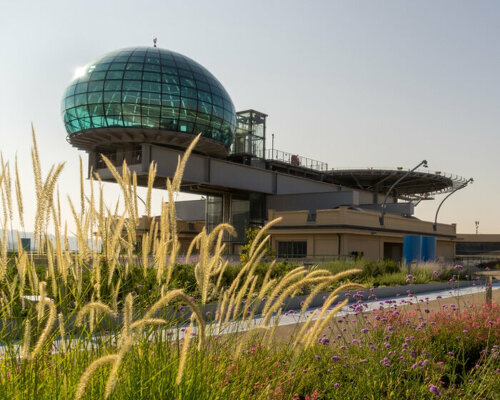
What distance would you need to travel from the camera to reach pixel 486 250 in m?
93.9

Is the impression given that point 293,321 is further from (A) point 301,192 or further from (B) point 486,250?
(B) point 486,250

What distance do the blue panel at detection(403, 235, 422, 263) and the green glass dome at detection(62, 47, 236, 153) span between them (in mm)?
19339

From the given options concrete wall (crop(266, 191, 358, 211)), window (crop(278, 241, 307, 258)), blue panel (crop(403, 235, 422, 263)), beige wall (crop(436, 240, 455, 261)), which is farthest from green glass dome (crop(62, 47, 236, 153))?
beige wall (crop(436, 240, 455, 261))

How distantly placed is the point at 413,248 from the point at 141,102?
22382mm

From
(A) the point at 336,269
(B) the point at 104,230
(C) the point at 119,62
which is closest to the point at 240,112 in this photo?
(C) the point at 119,62

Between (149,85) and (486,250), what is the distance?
244 ft

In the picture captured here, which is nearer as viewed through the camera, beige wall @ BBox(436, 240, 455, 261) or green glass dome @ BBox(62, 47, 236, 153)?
green glass dome @ BBox(62, 47, 236, 153)

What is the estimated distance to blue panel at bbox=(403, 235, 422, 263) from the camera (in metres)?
30.2

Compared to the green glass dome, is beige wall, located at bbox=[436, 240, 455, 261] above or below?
below

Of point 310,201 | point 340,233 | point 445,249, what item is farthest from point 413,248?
point 445,249

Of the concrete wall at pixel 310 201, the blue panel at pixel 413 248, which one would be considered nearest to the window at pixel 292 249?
the concrete wall at pixel 310 201

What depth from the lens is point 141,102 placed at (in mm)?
40188

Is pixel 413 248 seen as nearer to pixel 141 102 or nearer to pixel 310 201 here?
pixel 310 201

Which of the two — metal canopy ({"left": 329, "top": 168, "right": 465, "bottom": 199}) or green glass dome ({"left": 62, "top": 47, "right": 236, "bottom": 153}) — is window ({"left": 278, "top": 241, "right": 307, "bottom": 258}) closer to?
green glass dome ({"left": 62, "top": 47, "right": 236, "bottom": 153})
